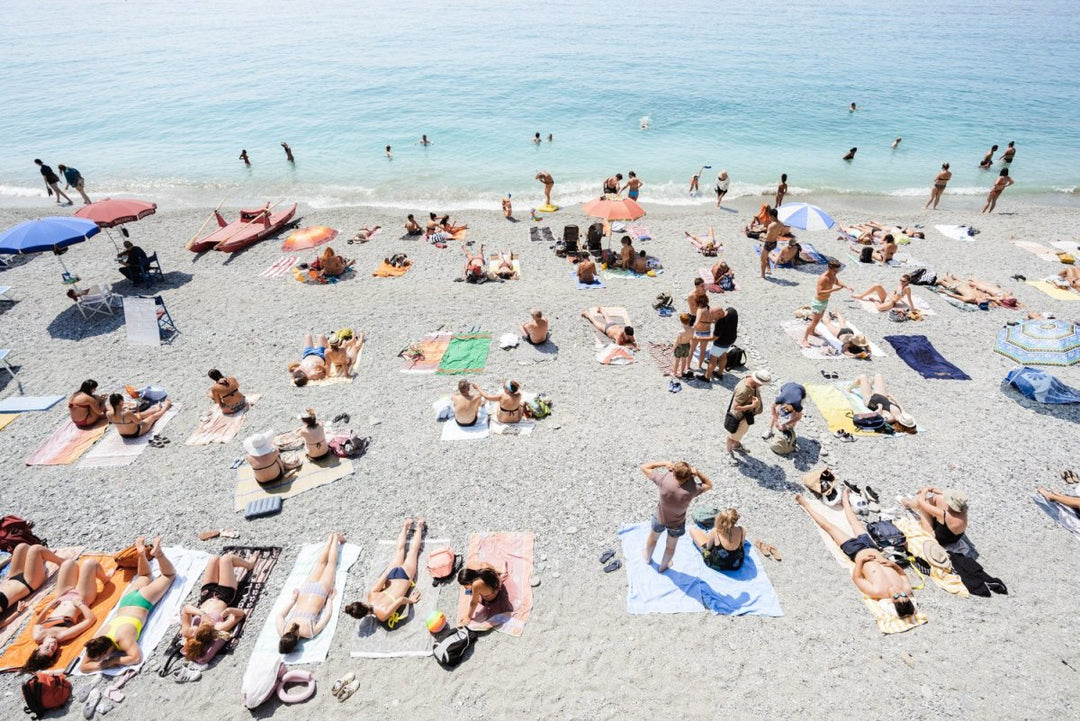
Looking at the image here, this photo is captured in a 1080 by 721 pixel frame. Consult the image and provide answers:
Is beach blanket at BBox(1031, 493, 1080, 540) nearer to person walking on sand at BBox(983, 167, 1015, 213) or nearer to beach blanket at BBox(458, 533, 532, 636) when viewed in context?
beach blanket at BBox(458, 533, 532, 636)

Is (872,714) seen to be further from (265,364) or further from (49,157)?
(49,157)

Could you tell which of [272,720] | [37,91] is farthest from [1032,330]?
[37,91]

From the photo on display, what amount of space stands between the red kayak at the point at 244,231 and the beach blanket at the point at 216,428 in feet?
29.6

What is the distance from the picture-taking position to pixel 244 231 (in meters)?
17.5

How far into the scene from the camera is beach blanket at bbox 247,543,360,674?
20.3 ft

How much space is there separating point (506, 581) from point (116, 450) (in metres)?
8.08

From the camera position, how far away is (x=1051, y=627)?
20.1ft

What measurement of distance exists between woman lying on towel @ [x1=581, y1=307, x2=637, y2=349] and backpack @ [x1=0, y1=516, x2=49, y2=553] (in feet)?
36.1

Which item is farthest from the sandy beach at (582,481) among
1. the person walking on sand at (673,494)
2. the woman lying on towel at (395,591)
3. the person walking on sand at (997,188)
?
the person walking on sand at (997,188)

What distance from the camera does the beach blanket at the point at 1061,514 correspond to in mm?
7410

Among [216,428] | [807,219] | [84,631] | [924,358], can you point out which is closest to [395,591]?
[84,631]

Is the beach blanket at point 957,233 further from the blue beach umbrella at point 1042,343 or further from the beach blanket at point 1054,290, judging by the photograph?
the blue beach umbrella at point 1042,343

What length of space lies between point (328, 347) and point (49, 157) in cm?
3223

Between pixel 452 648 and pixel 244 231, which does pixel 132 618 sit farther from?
pixel 244 231
